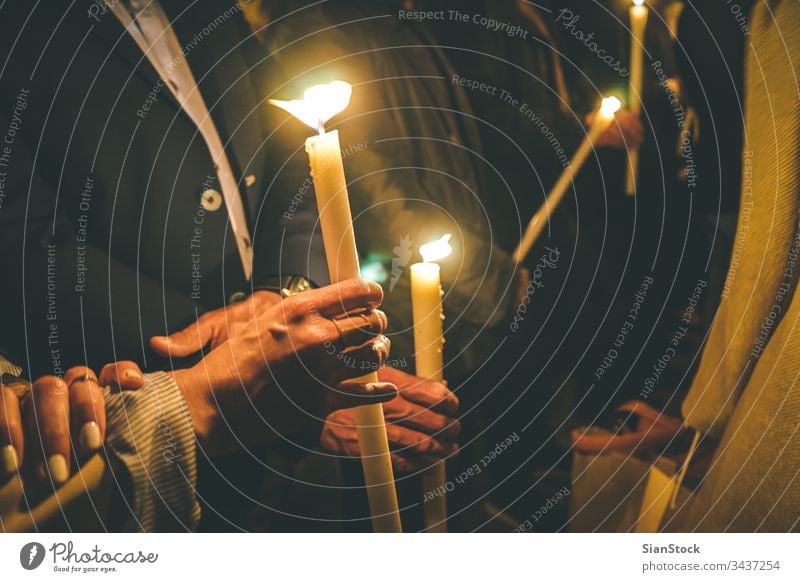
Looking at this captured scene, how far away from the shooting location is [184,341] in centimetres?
41

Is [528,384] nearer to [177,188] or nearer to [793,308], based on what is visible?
[793,308]

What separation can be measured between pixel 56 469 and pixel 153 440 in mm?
61

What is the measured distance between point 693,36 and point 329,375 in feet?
1.45

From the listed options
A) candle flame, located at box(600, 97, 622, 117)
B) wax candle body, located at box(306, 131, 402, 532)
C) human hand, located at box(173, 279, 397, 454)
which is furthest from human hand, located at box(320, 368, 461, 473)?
candle flame, located at box(600, 97, 622, 117)

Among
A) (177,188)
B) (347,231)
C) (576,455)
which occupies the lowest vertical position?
(576,455)

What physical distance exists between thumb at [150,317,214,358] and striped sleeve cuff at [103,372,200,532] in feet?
0.10

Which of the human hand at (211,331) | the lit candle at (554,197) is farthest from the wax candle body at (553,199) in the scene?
the human hand at (211,331)

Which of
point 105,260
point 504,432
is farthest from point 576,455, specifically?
point 105,260

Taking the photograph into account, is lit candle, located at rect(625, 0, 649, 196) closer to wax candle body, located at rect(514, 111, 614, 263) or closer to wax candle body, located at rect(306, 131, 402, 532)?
wax candle body, located at rect(514, 111, 614, 263)

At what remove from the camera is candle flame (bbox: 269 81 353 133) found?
28 centimetres

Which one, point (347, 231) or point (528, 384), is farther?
point (528, 384)

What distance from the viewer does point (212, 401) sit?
36 centimetres

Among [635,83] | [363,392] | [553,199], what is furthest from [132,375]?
[635,83]

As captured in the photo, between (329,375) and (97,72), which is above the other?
(97,72)
